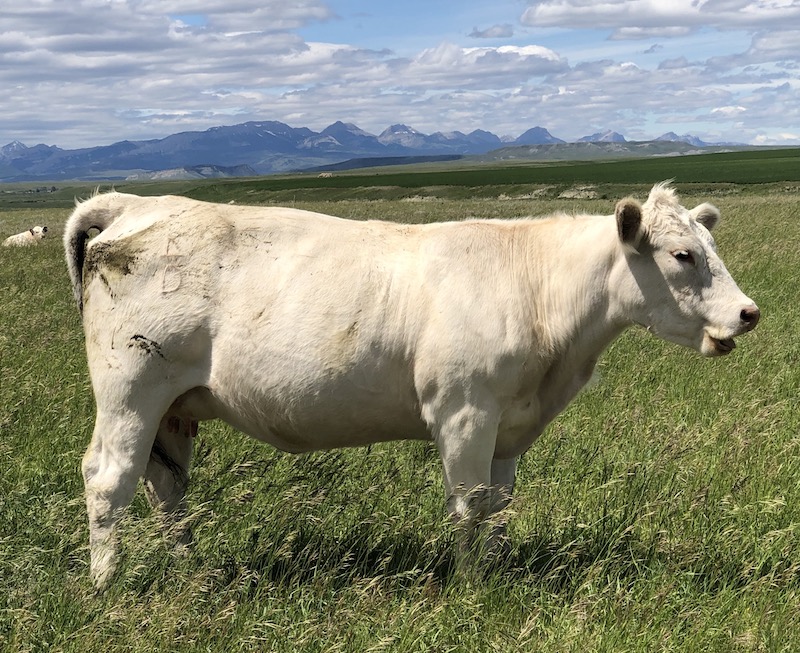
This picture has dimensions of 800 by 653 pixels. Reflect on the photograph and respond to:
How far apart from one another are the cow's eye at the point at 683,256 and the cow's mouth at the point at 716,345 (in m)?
0.46

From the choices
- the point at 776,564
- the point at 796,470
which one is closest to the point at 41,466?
the point at 776,564

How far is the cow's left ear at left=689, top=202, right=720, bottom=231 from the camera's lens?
5.41 metres

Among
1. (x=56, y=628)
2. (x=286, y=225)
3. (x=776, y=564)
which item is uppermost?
(x=286, y=225)

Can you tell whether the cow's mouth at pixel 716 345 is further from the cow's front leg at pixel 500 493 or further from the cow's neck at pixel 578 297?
the cow's front leg at pixel 500 493

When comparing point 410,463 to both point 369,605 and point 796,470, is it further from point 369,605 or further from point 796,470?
point 796,470

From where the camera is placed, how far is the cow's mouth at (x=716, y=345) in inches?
194

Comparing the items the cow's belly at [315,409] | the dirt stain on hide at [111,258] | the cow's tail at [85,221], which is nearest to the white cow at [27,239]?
the cow's tail at [85,221]

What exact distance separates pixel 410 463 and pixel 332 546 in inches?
62.2

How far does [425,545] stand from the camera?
4.56 m

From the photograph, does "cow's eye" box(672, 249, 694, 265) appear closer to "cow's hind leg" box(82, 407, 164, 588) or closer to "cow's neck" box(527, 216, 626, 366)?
"cow's neck" box(527, 216, 626, 366)

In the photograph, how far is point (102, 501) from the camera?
4.89 m

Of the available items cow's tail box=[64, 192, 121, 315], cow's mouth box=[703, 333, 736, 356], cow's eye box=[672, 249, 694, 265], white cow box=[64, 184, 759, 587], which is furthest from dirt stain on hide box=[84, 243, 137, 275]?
cow's mouth box=[703, 333, 736, 356]

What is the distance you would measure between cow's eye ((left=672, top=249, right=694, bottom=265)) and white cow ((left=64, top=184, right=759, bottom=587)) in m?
0.01

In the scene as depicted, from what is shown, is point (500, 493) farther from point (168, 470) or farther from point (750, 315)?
point (168, 470)
